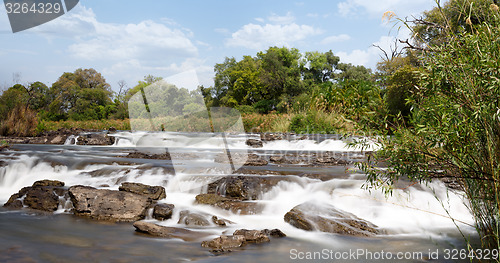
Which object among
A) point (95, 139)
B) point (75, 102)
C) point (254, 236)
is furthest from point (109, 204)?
point (75, 102)

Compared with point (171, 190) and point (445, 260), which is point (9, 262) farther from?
point (445, 260)

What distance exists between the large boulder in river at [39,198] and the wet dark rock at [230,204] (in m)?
2.54

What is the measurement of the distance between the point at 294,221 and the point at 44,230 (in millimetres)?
3601

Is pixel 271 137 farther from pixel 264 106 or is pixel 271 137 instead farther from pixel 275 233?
pixel 264 106

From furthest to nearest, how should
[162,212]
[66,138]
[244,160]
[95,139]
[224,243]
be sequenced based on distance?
[66,138] < [95,139] < [244,160] < [162,212] < [224,243]

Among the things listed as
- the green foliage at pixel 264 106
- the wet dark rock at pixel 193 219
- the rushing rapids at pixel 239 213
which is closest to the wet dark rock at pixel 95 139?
the rushing rapids at pixel 239 213

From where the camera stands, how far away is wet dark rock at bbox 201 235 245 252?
4044 millimetres

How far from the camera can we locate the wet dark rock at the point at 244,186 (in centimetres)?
625

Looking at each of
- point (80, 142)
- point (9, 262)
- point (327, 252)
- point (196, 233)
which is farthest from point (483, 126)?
point (80, 142)

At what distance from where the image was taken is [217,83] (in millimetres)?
47500

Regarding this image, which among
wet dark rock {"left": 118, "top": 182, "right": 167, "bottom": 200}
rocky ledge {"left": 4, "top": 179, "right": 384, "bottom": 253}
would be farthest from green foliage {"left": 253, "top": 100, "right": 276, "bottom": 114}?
wet dark rock {"left": 118, "top": 182, "right": 167, "bottom": 200}

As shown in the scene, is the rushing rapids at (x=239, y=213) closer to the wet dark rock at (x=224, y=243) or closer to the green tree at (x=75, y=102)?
the wet dark rock at (x=224, y=243)

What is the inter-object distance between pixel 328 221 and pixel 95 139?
15967 millimetres

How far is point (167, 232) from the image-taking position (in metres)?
4.61
